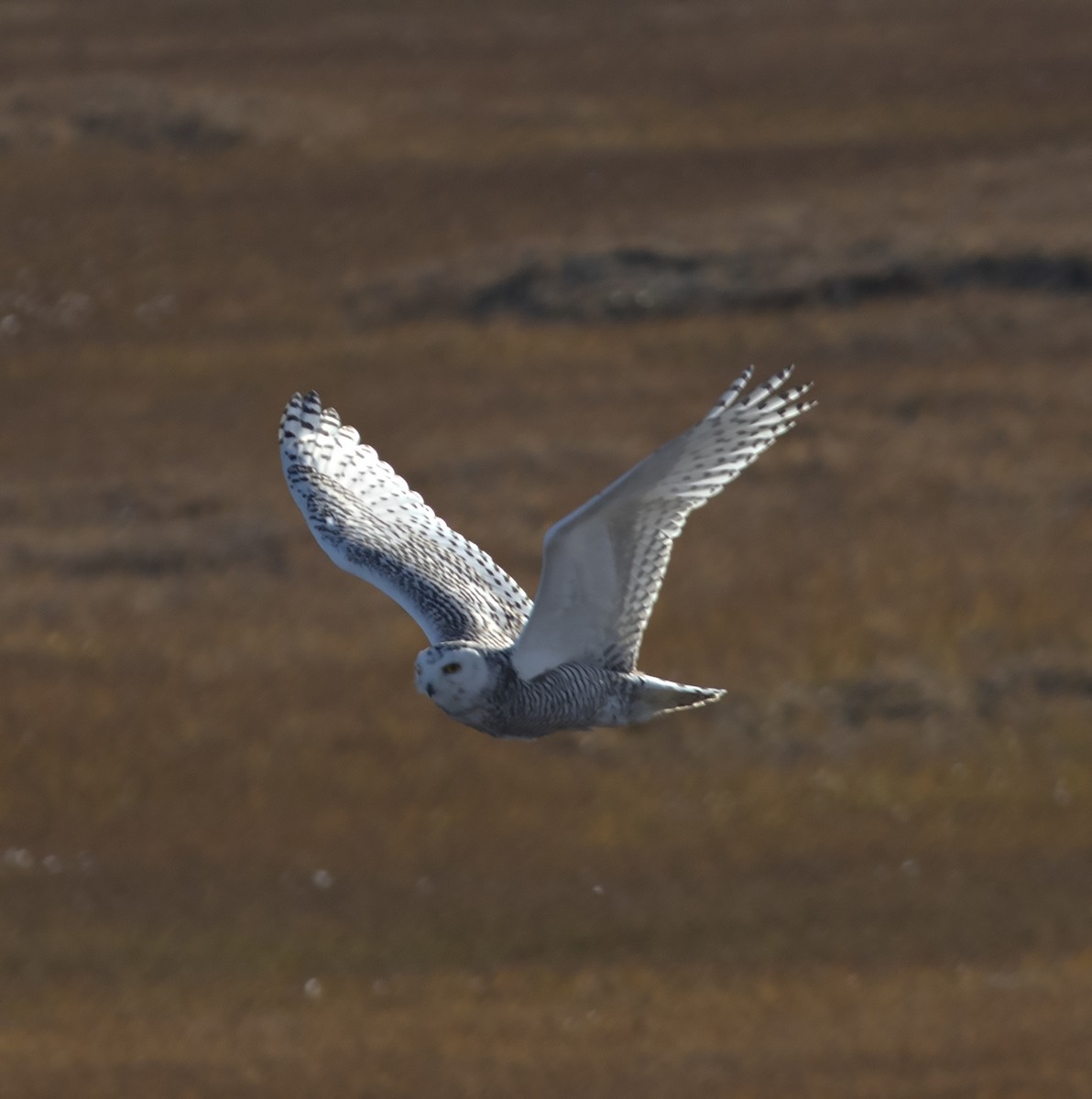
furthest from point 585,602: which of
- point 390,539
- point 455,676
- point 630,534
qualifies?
point 390,539

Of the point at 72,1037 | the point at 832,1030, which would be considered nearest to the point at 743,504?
the point at 832,1030

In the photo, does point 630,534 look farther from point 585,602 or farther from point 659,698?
point 659,698

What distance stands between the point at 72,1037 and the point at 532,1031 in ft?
11.7

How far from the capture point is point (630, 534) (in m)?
8.82

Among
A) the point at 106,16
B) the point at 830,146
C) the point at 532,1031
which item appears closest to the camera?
the point at 532,1031

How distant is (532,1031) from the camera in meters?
17.0

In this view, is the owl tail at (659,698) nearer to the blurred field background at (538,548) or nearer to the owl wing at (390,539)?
the owl wing at (390,539)

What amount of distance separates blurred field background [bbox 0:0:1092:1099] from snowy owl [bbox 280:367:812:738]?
22.5 feet

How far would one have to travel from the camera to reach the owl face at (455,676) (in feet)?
29.6

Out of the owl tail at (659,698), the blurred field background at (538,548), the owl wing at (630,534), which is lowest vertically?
the blurred field background at (538,548)

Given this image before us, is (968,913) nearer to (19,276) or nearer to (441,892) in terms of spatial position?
(441,892)

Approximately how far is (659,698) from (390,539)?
204cm

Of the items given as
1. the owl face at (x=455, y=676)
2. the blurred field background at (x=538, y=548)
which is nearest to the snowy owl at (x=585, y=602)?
the owl face at (x=455, y=676)

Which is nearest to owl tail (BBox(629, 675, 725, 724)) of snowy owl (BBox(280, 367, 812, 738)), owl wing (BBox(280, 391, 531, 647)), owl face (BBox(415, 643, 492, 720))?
snowy owl (BBox(280, 367, 812, 738))
